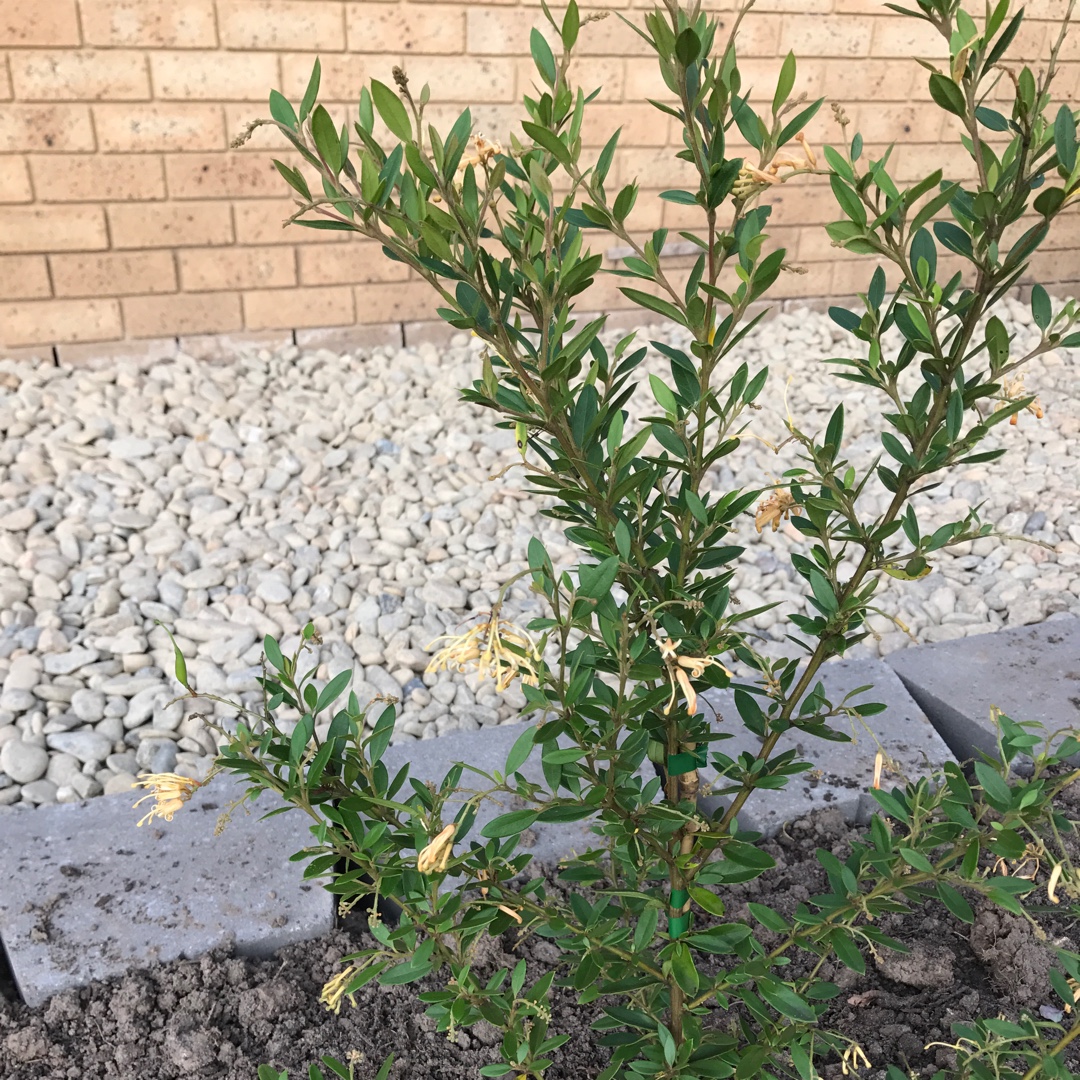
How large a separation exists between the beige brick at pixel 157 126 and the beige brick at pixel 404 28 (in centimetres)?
59

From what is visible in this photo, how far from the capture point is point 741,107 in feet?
2.76

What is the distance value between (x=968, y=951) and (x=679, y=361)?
111 centimetres

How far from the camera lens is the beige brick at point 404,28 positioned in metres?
3.76

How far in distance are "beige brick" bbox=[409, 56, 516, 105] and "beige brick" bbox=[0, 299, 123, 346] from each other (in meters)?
1.47

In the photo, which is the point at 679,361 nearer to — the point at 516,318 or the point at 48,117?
the point at 516,318

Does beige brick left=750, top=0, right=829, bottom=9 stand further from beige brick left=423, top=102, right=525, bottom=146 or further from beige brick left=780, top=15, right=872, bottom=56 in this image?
beige brick left=423, top=102, right=525, bottom=146

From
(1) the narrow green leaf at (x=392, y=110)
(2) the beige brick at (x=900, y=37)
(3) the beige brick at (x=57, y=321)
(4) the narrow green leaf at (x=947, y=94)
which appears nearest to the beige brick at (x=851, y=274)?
(2) the beige brick at (x=900, y=37)

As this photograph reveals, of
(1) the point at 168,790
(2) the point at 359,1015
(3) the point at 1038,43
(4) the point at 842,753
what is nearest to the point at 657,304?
(1) the point at 168,790

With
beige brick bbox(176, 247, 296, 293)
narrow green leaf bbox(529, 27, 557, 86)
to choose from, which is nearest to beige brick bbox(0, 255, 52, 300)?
beige brick bbox(176, 247, 296, 293)

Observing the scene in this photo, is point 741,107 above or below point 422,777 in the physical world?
above

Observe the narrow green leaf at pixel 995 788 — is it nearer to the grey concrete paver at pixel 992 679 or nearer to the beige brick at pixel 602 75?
the grey concrete paver at pixel 992 679

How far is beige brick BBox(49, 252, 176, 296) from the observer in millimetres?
3771

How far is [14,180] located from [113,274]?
436 mm

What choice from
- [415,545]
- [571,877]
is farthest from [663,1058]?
[415,545]
